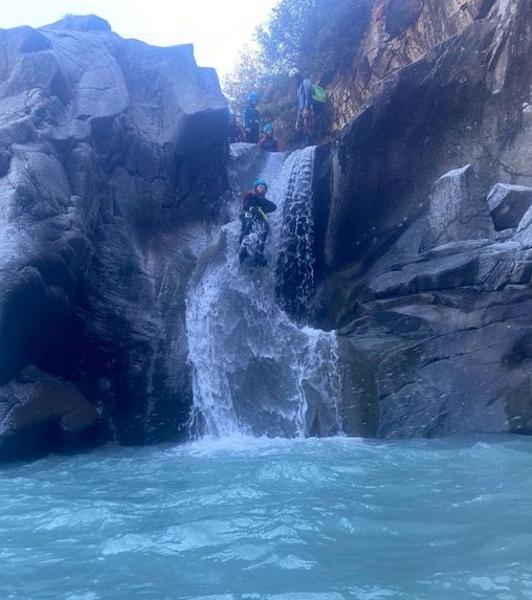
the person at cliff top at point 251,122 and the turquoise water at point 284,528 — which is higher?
the person at cliff top at point 251,122

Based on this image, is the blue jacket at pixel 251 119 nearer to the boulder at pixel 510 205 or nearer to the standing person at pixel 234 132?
the standing person at pixel 234 132

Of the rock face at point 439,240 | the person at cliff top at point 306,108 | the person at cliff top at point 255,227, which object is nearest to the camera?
the rock face at point 439,240

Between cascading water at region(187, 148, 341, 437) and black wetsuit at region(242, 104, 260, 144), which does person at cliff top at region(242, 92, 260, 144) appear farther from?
cascading water at region(187, 148, 341, 437)

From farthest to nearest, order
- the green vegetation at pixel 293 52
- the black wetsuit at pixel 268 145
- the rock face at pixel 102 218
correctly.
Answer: the green vegetation at pixel 293 52 → the black wetsuit at pixel 268 145 → the rock face at pixel 102 218

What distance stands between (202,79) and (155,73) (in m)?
A: 1.00

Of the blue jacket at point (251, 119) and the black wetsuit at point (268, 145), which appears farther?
the blue jacket at point (251, 119)

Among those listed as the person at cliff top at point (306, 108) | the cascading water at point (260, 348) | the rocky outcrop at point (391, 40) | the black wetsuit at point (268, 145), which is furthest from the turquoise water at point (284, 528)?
the person at cliff top at point (306, 108)

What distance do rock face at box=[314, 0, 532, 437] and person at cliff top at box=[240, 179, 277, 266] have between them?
98cm

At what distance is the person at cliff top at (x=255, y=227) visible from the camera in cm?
1191

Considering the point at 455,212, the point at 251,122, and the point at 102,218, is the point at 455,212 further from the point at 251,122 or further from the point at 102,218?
the point at 251,122

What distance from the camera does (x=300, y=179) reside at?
1284 centimetres

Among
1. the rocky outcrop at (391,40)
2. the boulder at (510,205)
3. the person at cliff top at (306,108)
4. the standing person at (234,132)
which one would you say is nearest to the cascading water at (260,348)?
the boulder at (510,205)

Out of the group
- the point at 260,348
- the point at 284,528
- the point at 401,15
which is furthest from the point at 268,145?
the point at 284,528

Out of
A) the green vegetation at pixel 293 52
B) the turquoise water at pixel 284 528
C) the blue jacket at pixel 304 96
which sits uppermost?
the green vegetation at pixel 293 52
